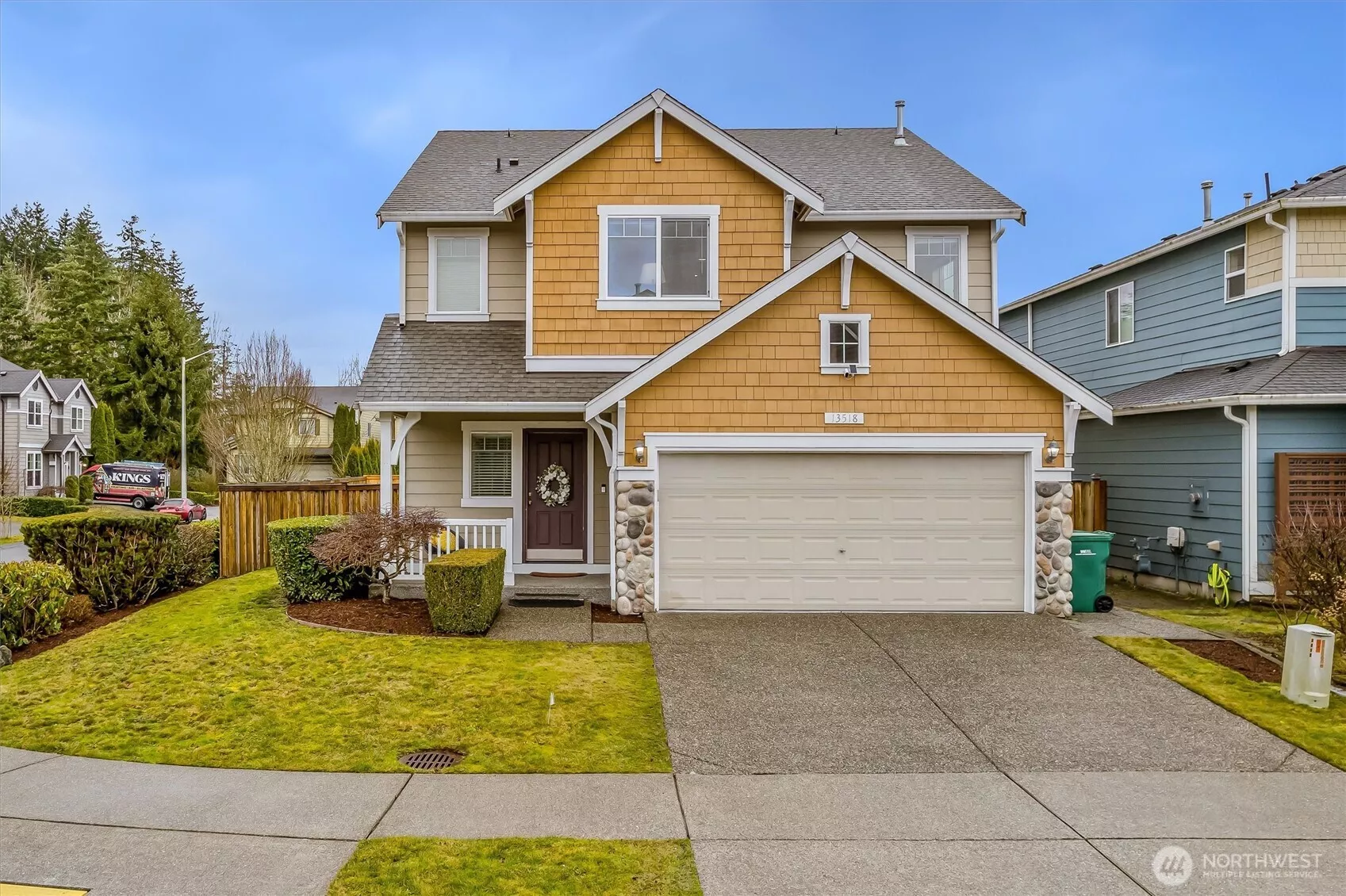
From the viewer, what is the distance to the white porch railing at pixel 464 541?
10474 mm

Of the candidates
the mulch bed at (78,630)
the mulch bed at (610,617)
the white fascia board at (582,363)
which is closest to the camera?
the mulch bed at (78,630)

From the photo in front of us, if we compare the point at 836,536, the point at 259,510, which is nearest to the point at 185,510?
the point at 259,510

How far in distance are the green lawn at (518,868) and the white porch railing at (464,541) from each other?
20.4 feet

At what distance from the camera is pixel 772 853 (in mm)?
4074

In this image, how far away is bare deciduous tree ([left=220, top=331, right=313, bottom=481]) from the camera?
2159 centimetres

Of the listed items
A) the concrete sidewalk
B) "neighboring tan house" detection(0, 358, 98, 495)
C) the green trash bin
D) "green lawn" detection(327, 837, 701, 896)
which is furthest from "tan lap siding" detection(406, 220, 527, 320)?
"neighboring tan house" detection(0, 358, 98, 495)

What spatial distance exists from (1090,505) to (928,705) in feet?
29.3

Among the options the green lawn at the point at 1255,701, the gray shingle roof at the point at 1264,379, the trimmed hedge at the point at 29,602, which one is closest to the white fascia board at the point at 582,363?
the trimmed hedge at the point at 29,602

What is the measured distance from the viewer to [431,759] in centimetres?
538

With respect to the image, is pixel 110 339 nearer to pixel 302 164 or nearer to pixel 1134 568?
pixel 302 164

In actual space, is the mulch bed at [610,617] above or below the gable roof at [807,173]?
below

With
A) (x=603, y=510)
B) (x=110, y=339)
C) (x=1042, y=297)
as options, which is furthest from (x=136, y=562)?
(x=110, y=339)

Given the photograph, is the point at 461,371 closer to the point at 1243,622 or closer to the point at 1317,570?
the point at 1317,570

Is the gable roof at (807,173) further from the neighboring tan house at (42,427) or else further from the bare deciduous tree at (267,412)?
the neighboring tan house at (42,427)
